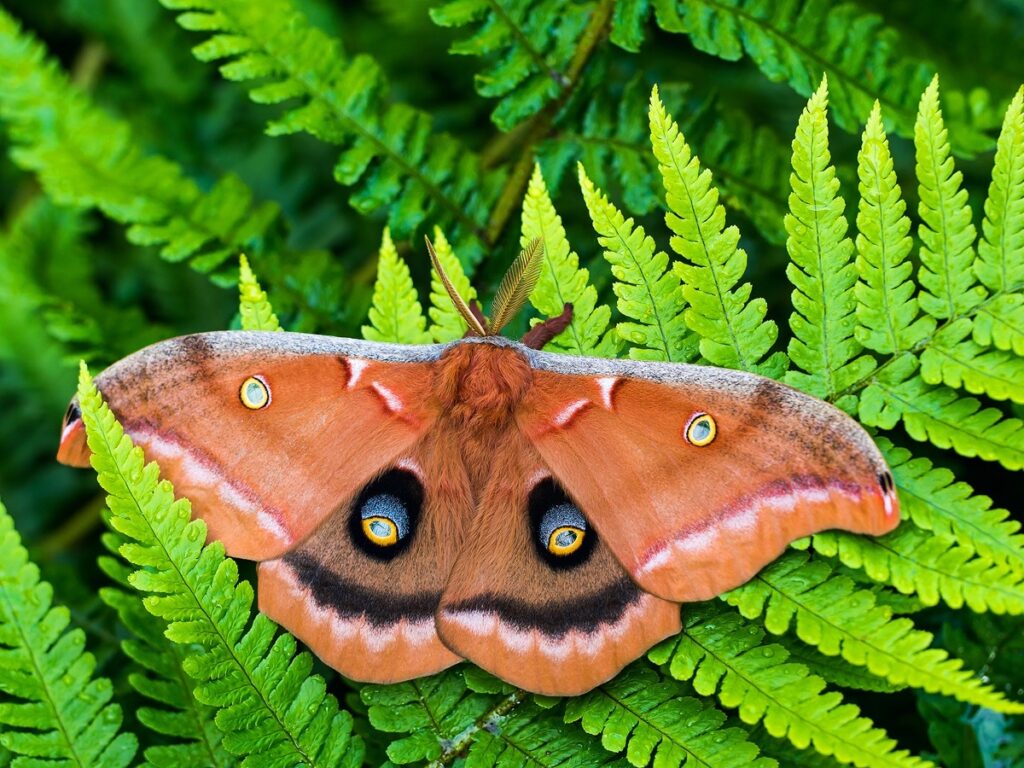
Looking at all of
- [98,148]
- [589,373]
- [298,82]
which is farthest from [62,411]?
[589,373]

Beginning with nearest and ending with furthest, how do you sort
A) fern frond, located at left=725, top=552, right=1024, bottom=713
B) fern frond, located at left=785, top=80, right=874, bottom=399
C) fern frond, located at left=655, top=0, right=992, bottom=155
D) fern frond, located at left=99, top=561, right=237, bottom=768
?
fern frond, located at left=725, top=552, right=1024, bottom=713 < fern frond, located at left=785, top=80, right=874, bottom=399 < fern frond, located at left=99, top=561, right=237, bottom=768 < fern frond, located at left=655, top=0, right=992, bottom=155

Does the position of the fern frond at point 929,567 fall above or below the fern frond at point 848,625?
above

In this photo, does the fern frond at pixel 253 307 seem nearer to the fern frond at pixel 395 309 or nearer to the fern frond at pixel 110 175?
the fern frond at pixel 395 309

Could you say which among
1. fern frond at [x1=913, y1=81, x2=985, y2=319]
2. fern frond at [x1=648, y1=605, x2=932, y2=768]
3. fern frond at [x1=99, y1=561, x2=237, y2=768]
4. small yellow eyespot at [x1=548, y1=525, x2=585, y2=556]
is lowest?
fern frond at [x1=99, y1=561, x2=237, y2=768]

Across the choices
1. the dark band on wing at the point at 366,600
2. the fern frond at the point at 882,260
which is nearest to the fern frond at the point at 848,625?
the fern frond at the point at 882,260

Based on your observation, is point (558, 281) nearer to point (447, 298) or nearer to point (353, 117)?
point (447, 298)

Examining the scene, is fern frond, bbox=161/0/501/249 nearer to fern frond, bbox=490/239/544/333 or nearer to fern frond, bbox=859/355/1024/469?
fern frond, bbox=490/239/544/333

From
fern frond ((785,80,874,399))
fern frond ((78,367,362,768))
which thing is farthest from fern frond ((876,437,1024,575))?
fern frond ((78,367,362,768))
